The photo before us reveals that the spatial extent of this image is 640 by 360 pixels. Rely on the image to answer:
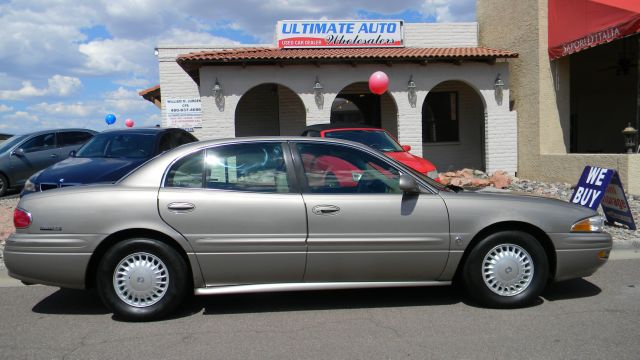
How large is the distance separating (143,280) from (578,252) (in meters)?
3.66

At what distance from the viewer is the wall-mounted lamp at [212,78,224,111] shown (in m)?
13.5

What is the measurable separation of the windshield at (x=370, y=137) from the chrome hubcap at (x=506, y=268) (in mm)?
4956

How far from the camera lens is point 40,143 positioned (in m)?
13.0

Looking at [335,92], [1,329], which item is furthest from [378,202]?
[335,92]

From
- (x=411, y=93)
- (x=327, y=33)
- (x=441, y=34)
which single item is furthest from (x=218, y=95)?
(x=441, y=34)

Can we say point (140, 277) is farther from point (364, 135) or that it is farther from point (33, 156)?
point (33, 156)

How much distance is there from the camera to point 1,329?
4.20 meters

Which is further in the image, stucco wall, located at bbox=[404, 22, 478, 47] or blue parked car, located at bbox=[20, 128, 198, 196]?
stucco wall, located at bbox=[404, 22, 478, 47]

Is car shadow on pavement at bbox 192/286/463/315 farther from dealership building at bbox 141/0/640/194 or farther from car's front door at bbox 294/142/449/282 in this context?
dealership building at bbox 141/0/640/194

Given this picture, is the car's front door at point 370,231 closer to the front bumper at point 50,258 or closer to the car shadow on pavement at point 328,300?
the car shadow on pavement at point 328,300

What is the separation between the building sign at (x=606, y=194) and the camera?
729 cm

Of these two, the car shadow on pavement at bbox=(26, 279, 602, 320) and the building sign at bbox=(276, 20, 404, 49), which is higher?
the building sign at bbox=(276, 20, 404, 49)

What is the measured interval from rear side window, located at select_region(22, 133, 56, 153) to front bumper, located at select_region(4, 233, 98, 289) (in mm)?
9826

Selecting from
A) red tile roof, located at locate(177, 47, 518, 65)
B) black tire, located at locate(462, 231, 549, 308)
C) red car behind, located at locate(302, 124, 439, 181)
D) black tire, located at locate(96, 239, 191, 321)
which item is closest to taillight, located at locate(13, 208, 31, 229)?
black tire, located at locate(96, 239, 191, 321)
